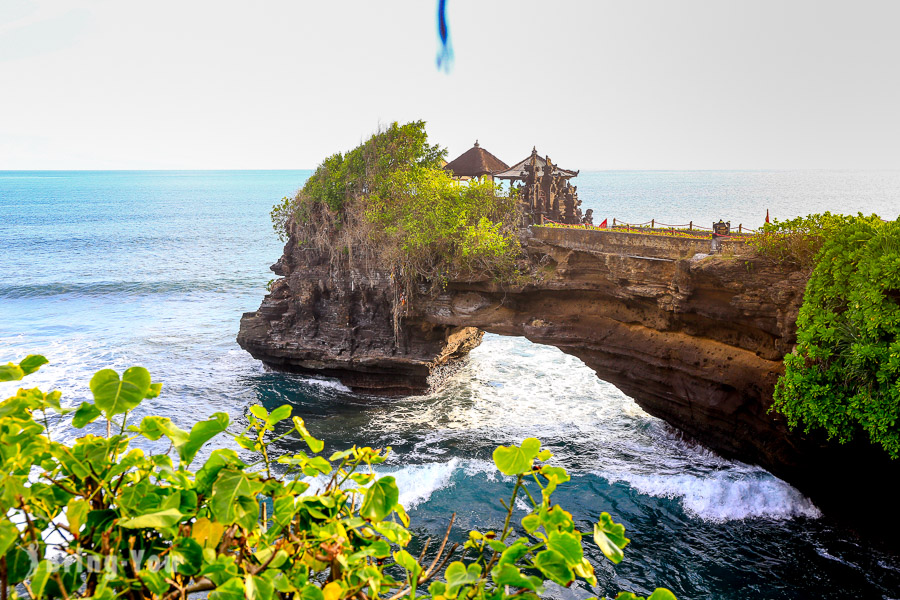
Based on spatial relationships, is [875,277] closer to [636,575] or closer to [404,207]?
[636,575]

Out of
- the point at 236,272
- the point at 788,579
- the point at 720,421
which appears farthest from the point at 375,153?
the point at 236,272

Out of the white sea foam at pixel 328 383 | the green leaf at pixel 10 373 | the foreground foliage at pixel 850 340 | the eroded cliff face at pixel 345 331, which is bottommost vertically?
the white sea foam at pixel 328 383

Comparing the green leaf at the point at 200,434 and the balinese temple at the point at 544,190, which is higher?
the balinese temple at the point at 544,190

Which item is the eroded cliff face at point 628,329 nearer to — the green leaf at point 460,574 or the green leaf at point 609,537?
the green leaf at point 609,537

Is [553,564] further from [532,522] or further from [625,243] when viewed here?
[625,243]

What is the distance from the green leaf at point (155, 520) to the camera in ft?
9.16

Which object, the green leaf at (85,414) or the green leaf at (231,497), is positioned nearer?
the green leaf at (231,497)

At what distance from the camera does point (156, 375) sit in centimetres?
2670

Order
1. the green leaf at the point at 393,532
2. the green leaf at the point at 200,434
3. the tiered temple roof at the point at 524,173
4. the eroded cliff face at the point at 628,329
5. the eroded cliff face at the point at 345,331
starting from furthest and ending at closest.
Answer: the tiered temple roof at the point at 524,173
the eroded cliff face at the point at 345,331
the eroded cliff face at the point at 628,329
the green leaf at the point at 393,532
the green leaf at the point at 200,434

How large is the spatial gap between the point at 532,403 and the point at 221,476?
2133 cm

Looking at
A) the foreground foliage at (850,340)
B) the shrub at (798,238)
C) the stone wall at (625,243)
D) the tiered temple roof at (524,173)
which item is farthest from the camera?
the tiered temple roof at (524,173)

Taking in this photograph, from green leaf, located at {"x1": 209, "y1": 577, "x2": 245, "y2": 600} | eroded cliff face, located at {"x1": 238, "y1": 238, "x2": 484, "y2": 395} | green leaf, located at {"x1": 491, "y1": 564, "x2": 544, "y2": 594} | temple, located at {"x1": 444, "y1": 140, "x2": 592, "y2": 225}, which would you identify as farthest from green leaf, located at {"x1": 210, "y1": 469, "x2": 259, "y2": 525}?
temple, located at {"x1": 444, "y1": 140, "x2": 592, "y2": 225}

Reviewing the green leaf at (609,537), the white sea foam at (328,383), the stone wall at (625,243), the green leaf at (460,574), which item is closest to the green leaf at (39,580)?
the green leaf at (460,574)

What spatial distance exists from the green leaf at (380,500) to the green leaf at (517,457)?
2.11ft
